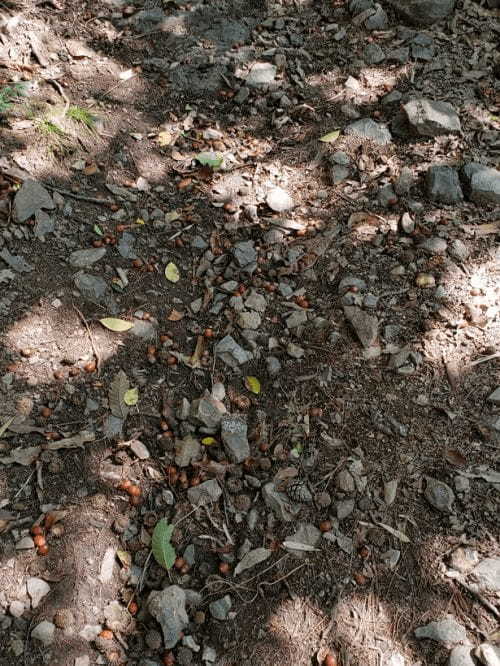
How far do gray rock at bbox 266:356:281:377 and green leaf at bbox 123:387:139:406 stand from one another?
2.39ft

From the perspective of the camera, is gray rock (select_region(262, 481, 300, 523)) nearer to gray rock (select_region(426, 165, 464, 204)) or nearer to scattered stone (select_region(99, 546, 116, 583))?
scattered stone (select_region(99, 546, 116, 583))

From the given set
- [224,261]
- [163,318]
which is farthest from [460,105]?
[163,318]

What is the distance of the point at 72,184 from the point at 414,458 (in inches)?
108

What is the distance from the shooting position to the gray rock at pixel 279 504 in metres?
2.89

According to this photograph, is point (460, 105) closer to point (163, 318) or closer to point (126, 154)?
point (126, 154)

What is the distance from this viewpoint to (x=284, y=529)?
113 inches

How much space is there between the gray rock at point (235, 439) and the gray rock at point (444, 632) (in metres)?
1.09

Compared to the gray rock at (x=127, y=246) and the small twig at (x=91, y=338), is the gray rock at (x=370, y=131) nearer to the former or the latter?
the gray rock at (x=127, y=246)

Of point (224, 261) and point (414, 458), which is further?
point (224, 261)

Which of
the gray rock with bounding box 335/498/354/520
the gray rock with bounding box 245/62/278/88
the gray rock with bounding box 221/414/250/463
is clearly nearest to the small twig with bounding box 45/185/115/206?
the gray rock with bounding box 245/62/278/88

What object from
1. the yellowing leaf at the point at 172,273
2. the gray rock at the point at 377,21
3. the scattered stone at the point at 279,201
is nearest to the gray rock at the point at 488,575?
the yellowing leaf at the point at 172,273

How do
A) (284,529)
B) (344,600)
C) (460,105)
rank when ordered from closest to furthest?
1. (344,600)
2. (284,529)
3. (460,105)

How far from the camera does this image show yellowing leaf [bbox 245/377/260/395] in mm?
3307

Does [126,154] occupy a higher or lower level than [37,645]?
higher
